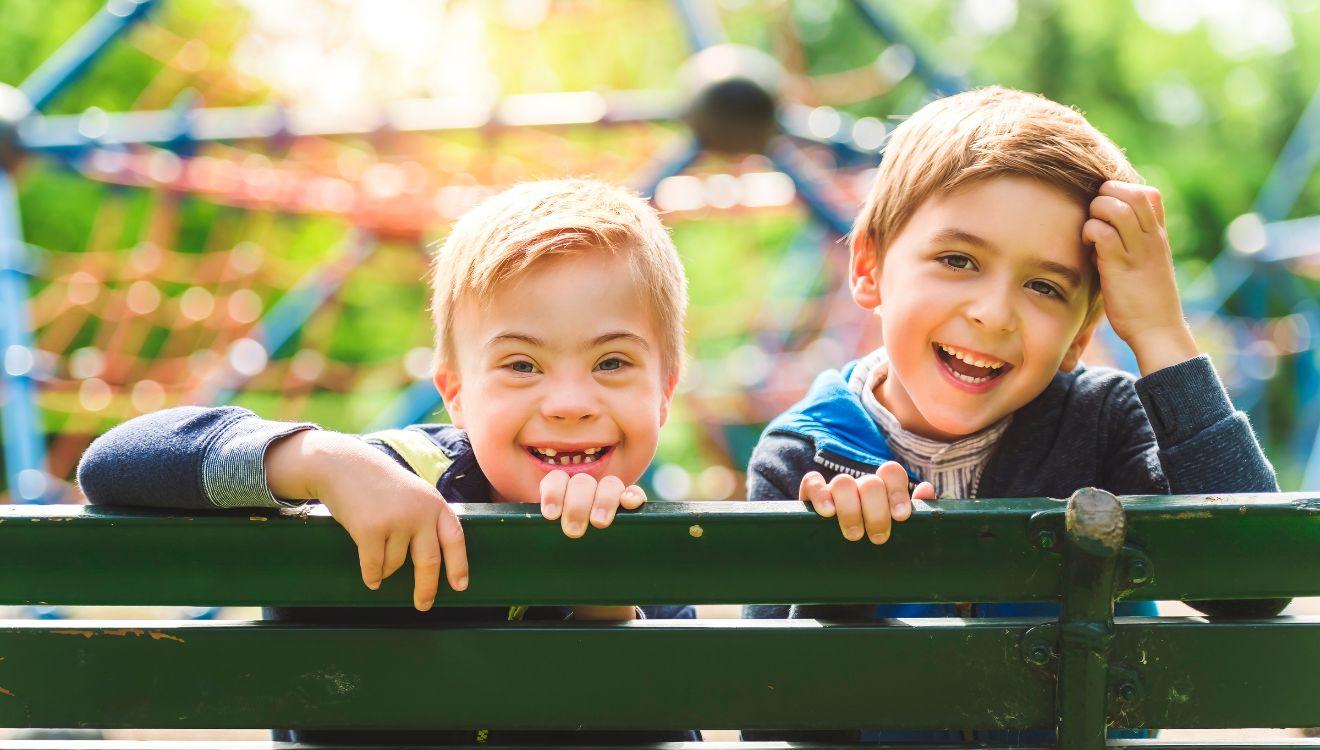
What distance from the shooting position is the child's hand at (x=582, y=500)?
93 cm

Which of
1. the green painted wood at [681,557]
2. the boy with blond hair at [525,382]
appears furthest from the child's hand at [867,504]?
the boy with blond hair at [525,382]

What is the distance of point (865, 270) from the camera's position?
1665 millimetres

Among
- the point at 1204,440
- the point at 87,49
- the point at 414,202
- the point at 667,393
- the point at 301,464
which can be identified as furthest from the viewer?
the point at 414,202

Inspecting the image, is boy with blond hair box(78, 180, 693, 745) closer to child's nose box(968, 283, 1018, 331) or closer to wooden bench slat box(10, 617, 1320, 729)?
wooden bench slat box(10, 617, 1320, 729)

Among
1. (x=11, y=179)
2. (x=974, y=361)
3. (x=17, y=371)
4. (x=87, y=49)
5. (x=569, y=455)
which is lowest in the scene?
(x=569, y=455)

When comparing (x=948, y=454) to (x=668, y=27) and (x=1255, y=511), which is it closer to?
(x=1255, y=511)

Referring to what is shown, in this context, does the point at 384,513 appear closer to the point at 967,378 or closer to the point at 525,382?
the point at 525,382

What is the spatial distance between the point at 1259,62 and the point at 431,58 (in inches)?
522

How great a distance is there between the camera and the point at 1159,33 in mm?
15695

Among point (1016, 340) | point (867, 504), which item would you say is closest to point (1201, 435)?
point (1016, 340)

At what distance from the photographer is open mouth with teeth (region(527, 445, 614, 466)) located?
1386mm

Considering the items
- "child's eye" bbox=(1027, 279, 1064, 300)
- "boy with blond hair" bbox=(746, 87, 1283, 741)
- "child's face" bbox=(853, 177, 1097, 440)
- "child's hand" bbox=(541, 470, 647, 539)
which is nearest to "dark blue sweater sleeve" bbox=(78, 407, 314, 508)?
"child's hand" bbox=(541, 470, 647, 539)

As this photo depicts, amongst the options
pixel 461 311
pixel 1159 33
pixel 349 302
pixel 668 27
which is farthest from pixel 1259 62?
pixel 461 311

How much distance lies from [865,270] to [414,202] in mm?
3889
